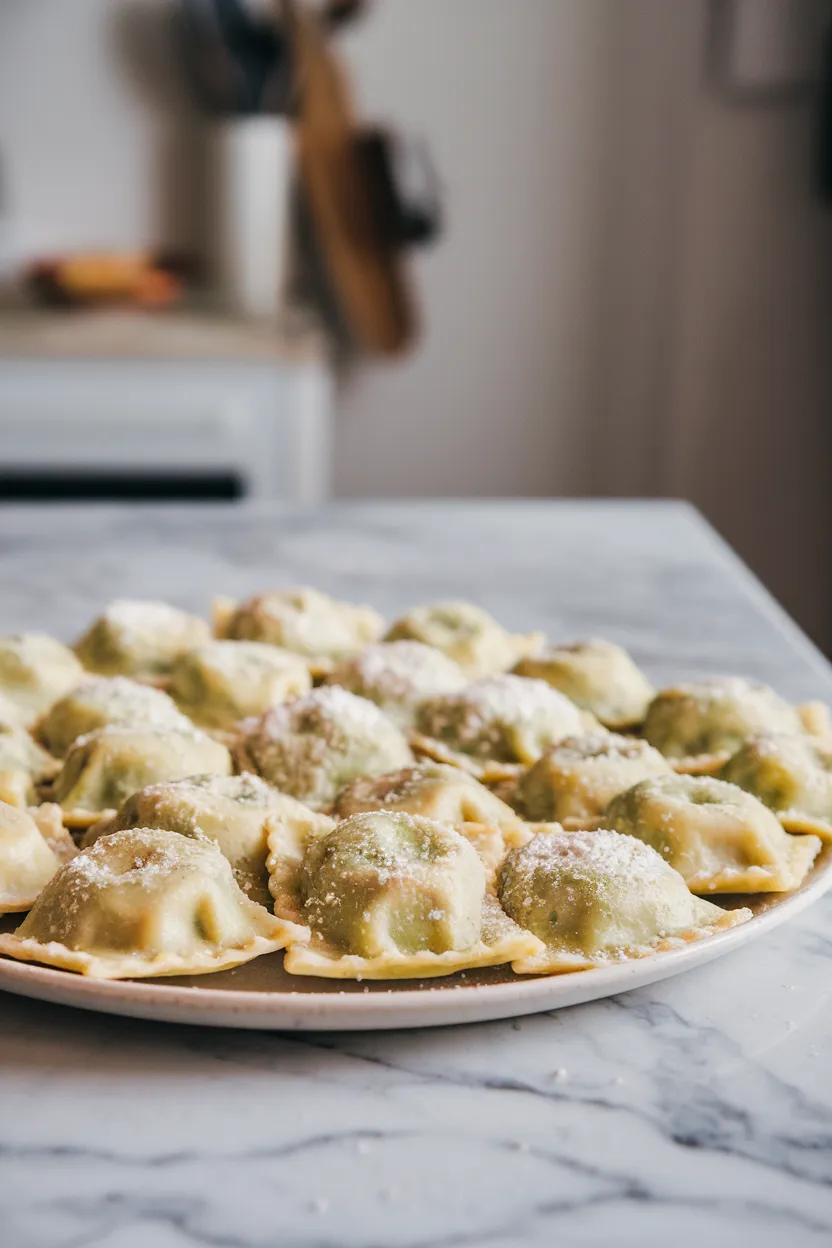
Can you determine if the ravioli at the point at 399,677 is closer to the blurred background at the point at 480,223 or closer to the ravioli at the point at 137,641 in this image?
the ravioli at the point at 137,641

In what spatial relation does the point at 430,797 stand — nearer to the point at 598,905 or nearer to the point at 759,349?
the point at 598,905

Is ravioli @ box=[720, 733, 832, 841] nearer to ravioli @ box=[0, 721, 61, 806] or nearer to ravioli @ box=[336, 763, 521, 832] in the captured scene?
ravioli @ box=[336, 763, 521, 832]

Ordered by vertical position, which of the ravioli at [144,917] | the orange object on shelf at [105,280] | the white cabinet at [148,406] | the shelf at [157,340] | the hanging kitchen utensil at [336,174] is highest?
the hanging kitchen utensil at [336,174]

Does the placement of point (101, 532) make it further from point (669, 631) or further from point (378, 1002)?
point (378, 1002)

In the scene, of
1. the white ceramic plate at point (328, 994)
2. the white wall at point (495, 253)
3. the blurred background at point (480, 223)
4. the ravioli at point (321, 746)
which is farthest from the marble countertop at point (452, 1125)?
the white wall at point (495, 253)

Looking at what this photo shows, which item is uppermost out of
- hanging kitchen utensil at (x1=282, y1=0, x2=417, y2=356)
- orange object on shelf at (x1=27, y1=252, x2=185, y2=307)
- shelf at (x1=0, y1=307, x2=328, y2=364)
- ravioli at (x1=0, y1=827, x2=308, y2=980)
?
hanging kitchen utensil at (x1=282, y1=0, x2=417, y2=356)

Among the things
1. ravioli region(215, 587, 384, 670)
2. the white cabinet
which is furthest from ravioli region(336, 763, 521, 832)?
the white cabinet

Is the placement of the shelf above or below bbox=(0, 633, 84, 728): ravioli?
above
